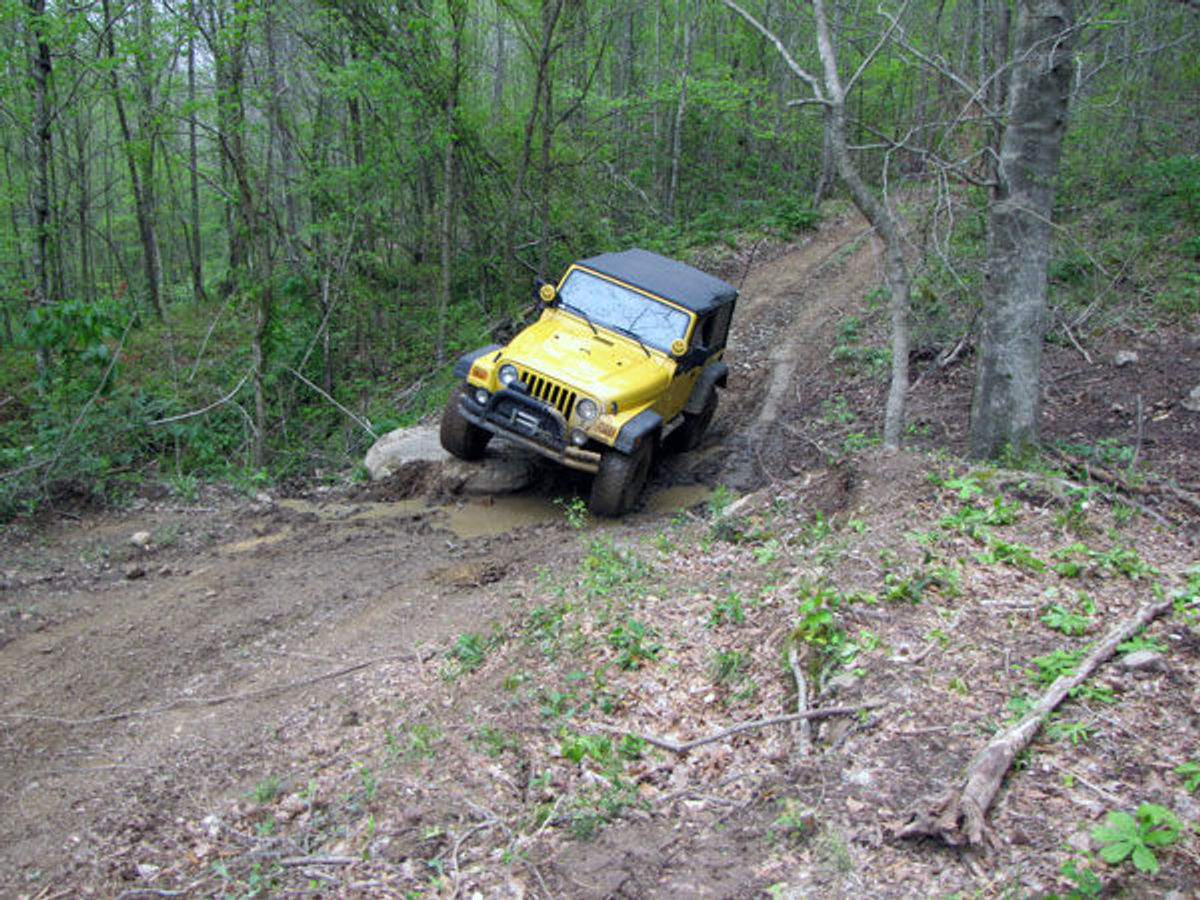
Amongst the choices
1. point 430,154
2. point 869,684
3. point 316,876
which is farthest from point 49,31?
point 869,684

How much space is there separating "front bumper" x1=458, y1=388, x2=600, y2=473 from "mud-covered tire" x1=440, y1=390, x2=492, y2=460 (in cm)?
42

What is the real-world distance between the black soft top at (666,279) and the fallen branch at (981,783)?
18.9ft

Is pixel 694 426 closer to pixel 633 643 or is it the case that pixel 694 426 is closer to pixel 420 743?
pixel 633 643

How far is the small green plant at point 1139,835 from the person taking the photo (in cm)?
269

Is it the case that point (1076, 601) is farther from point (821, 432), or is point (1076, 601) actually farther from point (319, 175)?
point (319, 175)

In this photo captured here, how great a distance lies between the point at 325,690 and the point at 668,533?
3.23m

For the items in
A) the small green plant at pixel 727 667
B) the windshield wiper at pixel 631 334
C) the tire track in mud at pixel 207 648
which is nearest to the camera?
the tire track in mud at pixel 207 648

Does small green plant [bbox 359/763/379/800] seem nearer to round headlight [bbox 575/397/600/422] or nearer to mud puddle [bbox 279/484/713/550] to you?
mud puddle [bbox 279/484/713/550]

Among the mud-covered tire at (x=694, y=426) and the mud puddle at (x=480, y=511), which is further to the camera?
the mud-covered tire at (x=694, y=426)

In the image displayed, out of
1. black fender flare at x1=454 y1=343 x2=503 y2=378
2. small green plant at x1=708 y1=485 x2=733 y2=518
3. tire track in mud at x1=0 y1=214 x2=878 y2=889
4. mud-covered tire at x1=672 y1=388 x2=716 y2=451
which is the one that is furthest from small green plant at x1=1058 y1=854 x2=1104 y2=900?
mud-covered tire at x1=672 y1=388 x2=716 y2=451

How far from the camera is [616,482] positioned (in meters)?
7.95

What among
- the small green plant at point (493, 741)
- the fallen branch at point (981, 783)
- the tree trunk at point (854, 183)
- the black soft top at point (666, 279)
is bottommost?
the small green plant at point (493, 741)

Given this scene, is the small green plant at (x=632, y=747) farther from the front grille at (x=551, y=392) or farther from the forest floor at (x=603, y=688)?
the front grille at (x=551, y=392)

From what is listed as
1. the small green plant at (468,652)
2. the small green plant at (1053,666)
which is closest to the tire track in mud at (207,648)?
the small green plant at (468,652)
